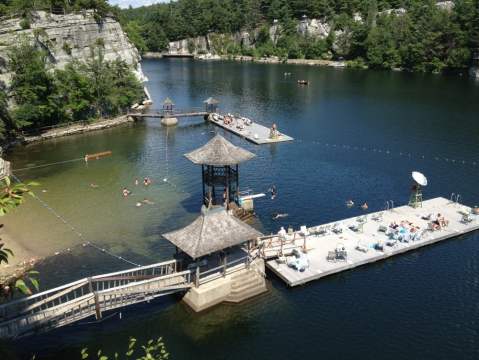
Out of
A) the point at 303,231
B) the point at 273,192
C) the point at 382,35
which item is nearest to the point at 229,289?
the point at 303,231

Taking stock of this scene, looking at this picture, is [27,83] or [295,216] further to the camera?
[27,83]

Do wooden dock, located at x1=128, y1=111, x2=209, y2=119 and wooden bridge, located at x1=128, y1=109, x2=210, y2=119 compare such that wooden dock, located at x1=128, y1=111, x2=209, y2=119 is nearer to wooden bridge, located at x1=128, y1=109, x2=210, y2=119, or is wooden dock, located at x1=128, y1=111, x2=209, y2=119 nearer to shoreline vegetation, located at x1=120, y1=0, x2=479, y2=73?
wooden bridge, located at x1=128, y1=109, x2=210, y2=119

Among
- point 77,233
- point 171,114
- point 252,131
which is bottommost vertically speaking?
point 77,233

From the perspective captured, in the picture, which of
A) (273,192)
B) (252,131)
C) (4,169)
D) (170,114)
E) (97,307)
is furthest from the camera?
(170,114)

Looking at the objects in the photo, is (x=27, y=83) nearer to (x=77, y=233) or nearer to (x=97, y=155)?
(x=97, y=155)

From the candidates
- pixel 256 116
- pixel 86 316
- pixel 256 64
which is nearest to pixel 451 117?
pixel 256 116

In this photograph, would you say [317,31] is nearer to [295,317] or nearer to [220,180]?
[220,180]

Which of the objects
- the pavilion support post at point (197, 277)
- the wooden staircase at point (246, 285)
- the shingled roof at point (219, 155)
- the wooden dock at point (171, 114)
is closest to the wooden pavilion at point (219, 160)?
the shingled roof at point (219, 155)
